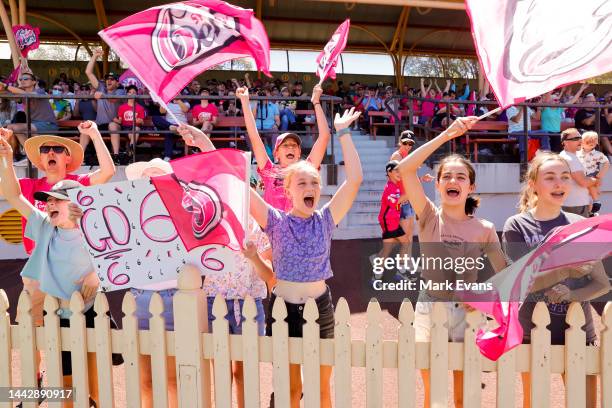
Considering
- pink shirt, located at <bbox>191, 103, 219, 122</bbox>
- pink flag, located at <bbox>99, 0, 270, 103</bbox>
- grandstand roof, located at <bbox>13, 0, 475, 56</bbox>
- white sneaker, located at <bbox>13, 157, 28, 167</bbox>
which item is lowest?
white sneaker, located at <bbox>13, 157, 28, 167</bbox>

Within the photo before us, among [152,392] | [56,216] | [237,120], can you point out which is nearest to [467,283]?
[152,392]

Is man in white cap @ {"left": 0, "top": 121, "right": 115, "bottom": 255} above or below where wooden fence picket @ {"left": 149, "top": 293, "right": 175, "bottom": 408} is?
above

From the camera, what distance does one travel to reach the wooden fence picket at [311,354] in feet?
7.78

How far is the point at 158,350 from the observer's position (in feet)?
8.27

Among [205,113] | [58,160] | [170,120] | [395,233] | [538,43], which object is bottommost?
[395,233]

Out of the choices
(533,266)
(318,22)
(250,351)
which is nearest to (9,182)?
(250,351)

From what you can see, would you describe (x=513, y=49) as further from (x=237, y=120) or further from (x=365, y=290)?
A: (x=237, y=120)

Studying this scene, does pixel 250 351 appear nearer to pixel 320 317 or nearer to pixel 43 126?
pixel 320 317

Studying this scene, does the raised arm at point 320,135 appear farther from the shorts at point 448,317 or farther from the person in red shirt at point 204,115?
the person in red shirt at point 204,115

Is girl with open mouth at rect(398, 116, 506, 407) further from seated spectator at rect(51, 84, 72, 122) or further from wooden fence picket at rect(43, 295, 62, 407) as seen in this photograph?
seated spectator at rect(51, 84, 72, 122)

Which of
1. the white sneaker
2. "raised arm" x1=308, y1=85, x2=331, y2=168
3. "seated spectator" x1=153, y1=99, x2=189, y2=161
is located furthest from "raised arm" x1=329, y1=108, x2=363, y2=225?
the white sneaker

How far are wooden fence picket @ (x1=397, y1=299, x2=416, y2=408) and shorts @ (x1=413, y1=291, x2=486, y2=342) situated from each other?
0.31 m

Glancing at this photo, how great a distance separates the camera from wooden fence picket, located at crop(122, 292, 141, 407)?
2523mm

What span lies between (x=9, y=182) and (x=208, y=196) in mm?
1372
